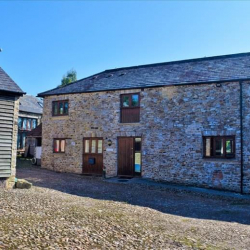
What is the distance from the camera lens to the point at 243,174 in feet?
43.5

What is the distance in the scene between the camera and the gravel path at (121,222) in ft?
17.8

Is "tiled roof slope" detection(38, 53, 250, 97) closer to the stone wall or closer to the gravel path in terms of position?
the stone wall

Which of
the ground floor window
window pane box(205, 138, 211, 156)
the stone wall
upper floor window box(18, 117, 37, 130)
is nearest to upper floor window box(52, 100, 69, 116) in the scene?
the stone wall

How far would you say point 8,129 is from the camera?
11156 millimetres

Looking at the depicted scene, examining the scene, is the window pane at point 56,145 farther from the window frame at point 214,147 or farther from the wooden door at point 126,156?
the window frame at point 214,147

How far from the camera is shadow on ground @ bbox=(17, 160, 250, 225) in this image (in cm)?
903

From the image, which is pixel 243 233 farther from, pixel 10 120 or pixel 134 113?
pixel 134 113

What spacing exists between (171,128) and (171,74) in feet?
12.1

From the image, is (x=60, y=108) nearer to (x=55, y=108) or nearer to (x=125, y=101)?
(x=55, y=108)

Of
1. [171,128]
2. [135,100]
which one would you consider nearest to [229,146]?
[171,128]

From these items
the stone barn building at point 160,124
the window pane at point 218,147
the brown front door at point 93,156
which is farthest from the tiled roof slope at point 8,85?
the window pane at point 218,147

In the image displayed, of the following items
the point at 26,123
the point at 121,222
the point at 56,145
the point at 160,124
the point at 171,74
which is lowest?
the point at 121,222

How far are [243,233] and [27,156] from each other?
85.0 feet

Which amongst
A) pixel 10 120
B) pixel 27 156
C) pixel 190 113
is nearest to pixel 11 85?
pixel 10 120
